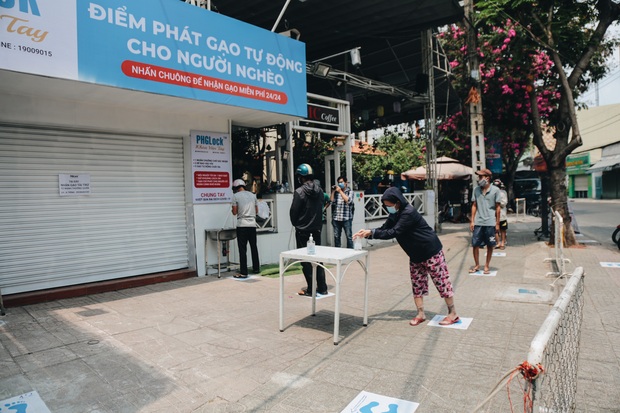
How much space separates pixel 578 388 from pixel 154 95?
20.4 feet

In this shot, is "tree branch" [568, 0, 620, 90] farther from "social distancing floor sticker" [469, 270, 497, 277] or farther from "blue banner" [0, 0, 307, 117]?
"blue banner" [0, 0, 307, 117]

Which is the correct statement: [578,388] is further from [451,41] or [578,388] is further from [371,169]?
[451,41]

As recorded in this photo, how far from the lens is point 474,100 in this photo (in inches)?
481

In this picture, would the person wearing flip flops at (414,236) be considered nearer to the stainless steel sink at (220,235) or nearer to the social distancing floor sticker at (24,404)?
the social distancing floor sticker at (24,404)

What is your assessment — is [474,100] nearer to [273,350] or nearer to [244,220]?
[244,220]

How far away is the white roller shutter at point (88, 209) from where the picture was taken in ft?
21.0

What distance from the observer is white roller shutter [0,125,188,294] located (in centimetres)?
639

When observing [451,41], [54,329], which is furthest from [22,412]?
[451,41]

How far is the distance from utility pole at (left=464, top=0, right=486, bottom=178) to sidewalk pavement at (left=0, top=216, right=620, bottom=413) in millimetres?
5387

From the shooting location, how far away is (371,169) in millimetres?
20094

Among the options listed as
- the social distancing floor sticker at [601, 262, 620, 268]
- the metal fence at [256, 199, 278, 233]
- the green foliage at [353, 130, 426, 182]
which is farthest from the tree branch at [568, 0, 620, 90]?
the green foliage at [353, 130, 426, 182]

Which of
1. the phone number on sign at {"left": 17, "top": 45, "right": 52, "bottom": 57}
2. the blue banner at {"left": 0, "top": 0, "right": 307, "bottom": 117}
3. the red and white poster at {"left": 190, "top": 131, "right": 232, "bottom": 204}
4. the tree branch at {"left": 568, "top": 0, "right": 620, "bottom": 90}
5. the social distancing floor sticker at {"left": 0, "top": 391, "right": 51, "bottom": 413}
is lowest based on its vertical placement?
the social distancing floor sticker at {"left": 0, "top": 391, "right": 51, "bottom": 413}

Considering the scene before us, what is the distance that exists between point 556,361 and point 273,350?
2.70 metres

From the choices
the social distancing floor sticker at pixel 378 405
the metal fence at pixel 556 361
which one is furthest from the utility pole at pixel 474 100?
the social distancing floor sticker at pixel 378 405
